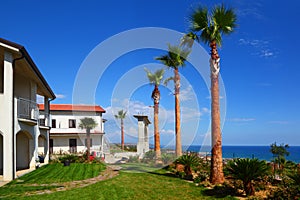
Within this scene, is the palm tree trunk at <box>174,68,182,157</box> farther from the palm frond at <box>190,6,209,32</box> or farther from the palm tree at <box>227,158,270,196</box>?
the palm tree at <box>227,158,270,196</box>

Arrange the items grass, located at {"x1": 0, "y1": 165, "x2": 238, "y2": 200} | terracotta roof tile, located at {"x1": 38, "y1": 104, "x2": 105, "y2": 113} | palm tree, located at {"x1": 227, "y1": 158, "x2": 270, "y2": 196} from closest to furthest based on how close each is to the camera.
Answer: palm tree, located at {"x1": 227, "y1": 158, "x2": 270, "y2": 196} → grass, located at {"x1": 0, "y1": 165, "x2": 238, "y2": 200} → terracotta roof tile, located at {"x1": 38, "y1": 104, "x2": 105, "y2": 113}

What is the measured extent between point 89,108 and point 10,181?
2746 cm

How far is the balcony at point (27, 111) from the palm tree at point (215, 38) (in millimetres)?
10374

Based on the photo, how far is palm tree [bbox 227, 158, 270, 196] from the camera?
9531 millimetres

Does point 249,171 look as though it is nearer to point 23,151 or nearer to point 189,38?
point 189,38

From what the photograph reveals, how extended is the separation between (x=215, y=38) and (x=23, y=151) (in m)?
14.8

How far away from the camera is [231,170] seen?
10.2 m

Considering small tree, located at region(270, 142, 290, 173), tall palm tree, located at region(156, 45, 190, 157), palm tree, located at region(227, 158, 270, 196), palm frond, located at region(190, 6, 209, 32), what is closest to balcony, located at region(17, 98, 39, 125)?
tall palm tree, located at region(156, 45, 190, 157)

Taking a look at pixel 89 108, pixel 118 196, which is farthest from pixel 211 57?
pixel 89 108

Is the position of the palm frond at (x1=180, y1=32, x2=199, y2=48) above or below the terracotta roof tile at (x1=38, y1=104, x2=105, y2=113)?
above

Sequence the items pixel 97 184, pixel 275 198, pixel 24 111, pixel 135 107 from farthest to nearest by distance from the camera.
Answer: pixel 135 107
pixel 24 111
pixel 97 184
pixel 275 198

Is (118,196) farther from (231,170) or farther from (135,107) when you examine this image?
(135,107)

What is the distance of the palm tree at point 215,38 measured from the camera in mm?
12391

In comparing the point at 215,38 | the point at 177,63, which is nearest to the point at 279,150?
the point at 177,63
